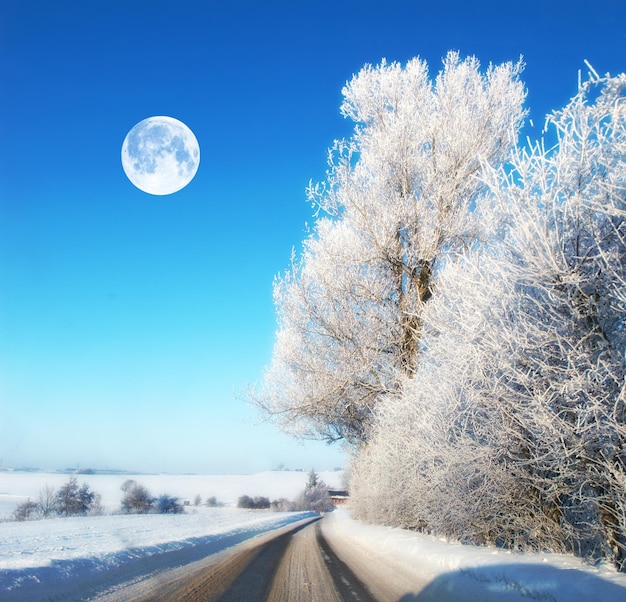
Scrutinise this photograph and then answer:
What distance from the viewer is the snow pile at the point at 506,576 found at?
12.9ft

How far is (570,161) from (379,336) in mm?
7695

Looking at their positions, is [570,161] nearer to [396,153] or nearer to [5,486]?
[396,153]

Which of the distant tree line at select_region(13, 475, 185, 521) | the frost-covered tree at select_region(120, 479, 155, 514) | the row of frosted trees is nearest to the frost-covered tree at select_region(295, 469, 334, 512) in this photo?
the frost-covered tree at select_region(120, 479, 155, 514)

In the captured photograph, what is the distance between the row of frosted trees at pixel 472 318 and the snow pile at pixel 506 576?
65 centimetres

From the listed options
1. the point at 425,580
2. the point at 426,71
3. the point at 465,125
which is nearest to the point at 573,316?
the point at 425,580

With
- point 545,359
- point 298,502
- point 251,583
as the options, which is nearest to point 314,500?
point 298,502

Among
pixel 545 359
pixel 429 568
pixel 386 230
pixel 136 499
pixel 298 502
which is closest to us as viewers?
pixel 545 359

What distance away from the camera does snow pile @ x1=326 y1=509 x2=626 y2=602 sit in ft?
12.9

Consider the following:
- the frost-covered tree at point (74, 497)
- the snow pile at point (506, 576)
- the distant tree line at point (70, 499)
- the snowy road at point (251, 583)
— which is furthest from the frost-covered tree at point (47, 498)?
the snow pile at point (506, 576)

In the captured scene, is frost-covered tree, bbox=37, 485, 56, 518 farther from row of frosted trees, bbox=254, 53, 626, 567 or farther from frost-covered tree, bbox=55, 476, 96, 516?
row of frosted trees, bbox=254, 53, 626, 567

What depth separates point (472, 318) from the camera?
18.8 feet

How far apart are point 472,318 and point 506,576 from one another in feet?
9.26

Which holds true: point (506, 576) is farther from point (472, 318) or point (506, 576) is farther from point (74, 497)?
point (74, 497)

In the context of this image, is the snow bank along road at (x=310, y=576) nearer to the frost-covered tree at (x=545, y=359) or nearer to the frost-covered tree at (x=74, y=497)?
the frost-covered tree at (x=545, y=359)
